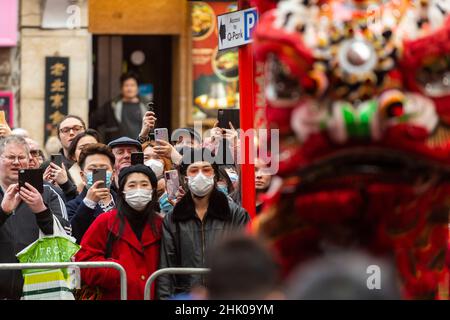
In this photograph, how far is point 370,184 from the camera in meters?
6.54

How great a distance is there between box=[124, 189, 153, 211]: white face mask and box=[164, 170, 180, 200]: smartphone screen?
0.83 meters

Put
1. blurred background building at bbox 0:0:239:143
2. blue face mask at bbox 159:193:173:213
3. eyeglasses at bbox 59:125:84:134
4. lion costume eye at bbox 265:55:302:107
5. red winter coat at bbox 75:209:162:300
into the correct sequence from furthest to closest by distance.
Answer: blurred background building at bbox 0:0:239:143
eyeglasses at bbox 59:125:84:134
blue face mask at bbox 159:193:173:213
red winter coat at bbox 75:209:162:300
lion costume eye at bbox 265:55:302:107

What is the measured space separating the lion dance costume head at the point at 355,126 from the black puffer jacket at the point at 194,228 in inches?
148

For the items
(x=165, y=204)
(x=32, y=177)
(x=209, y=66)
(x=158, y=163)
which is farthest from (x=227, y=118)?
(x=209, y=66)

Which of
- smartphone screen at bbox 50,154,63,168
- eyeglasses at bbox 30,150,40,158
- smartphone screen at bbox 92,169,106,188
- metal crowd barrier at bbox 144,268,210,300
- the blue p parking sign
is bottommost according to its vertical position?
metal crowd barrier at bbox 144,268,210,300

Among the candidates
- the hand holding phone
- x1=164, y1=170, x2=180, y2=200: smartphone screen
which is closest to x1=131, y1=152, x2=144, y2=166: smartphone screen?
x1=164, y1=170, x2=180, y2=200: smartphone screen

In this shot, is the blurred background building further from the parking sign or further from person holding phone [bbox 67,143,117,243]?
the parking sign

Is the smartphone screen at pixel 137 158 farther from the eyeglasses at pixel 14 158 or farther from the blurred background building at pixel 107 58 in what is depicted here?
the blurred background building at pixel 107 58

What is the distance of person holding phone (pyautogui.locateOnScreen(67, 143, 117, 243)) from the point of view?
11.5 meters

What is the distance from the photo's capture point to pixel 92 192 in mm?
11461

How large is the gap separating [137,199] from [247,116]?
134 cm

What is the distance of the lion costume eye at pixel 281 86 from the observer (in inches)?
263

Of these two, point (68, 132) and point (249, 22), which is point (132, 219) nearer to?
point (249, 22)
